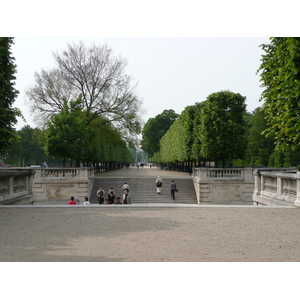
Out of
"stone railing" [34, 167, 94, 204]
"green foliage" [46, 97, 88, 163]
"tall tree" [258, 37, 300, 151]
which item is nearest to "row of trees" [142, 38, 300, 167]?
"tall tree" [258, 37, 300, 151]

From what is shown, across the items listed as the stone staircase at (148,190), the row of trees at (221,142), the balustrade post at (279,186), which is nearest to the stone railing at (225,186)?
the stone staircase at (148,190)

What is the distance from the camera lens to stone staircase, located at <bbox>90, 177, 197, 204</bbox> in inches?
1271

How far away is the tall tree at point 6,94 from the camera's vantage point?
1619 centimetres

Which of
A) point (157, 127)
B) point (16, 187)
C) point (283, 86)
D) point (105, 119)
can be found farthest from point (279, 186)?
point (157, 127)

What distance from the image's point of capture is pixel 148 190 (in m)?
35.2

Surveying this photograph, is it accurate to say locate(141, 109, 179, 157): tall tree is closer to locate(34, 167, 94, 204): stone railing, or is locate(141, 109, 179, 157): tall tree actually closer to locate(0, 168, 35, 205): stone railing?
locate(34, 167, 94, 204): stone railing

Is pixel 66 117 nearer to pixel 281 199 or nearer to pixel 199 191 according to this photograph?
pixel 199 191

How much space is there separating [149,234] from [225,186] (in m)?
25.0

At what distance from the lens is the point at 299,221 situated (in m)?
11.1

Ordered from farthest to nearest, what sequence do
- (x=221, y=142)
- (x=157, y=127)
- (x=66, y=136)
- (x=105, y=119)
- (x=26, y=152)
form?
(x=157, y=127) → (x=26, y=152) → (x=105, y=119) → (x=221, y=142) → (x=66, y=136)

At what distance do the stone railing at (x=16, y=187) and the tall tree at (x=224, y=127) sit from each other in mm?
23146

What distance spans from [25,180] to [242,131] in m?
25.6

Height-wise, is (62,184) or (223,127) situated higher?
(223,127)

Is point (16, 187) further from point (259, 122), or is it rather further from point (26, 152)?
point (26, 152)
